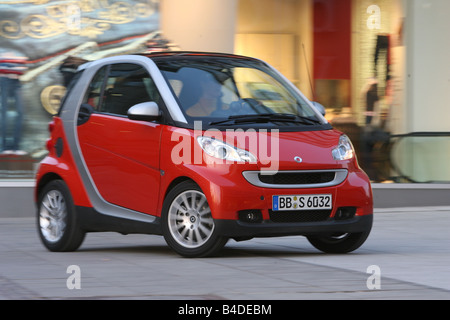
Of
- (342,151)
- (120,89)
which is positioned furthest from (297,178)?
(120,89)

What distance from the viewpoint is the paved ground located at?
640cm

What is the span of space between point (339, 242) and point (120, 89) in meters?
2.36

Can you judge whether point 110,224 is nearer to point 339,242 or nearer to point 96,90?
point 96,90

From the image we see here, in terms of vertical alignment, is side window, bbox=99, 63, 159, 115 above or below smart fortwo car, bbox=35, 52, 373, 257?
above

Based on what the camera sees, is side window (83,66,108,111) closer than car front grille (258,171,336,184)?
No

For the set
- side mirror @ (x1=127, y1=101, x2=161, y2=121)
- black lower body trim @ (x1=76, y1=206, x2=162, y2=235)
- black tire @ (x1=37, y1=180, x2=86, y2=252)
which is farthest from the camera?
black tire @ (x1=37, y1=180, x2=86, y2=252)

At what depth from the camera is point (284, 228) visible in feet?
27.1

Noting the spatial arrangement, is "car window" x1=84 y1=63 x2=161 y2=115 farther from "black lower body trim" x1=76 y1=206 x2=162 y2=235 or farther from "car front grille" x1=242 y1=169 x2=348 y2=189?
"car front grille" x1=242 y1=169 x2=348 y2=189

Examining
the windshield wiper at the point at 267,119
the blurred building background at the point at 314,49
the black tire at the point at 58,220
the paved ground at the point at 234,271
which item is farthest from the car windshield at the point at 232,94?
the blurred building background at the point at 314,49

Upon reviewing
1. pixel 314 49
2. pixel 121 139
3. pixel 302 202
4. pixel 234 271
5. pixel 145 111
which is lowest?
pixel 234 271

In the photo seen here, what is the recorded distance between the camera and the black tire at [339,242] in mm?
8922

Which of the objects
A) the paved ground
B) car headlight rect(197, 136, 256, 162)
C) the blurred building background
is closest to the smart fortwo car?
car headlight rect(197, 136, 256, 162)

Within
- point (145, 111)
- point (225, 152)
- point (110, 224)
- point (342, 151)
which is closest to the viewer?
point (225, 152)

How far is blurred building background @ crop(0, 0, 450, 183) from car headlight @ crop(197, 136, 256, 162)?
691 cm
